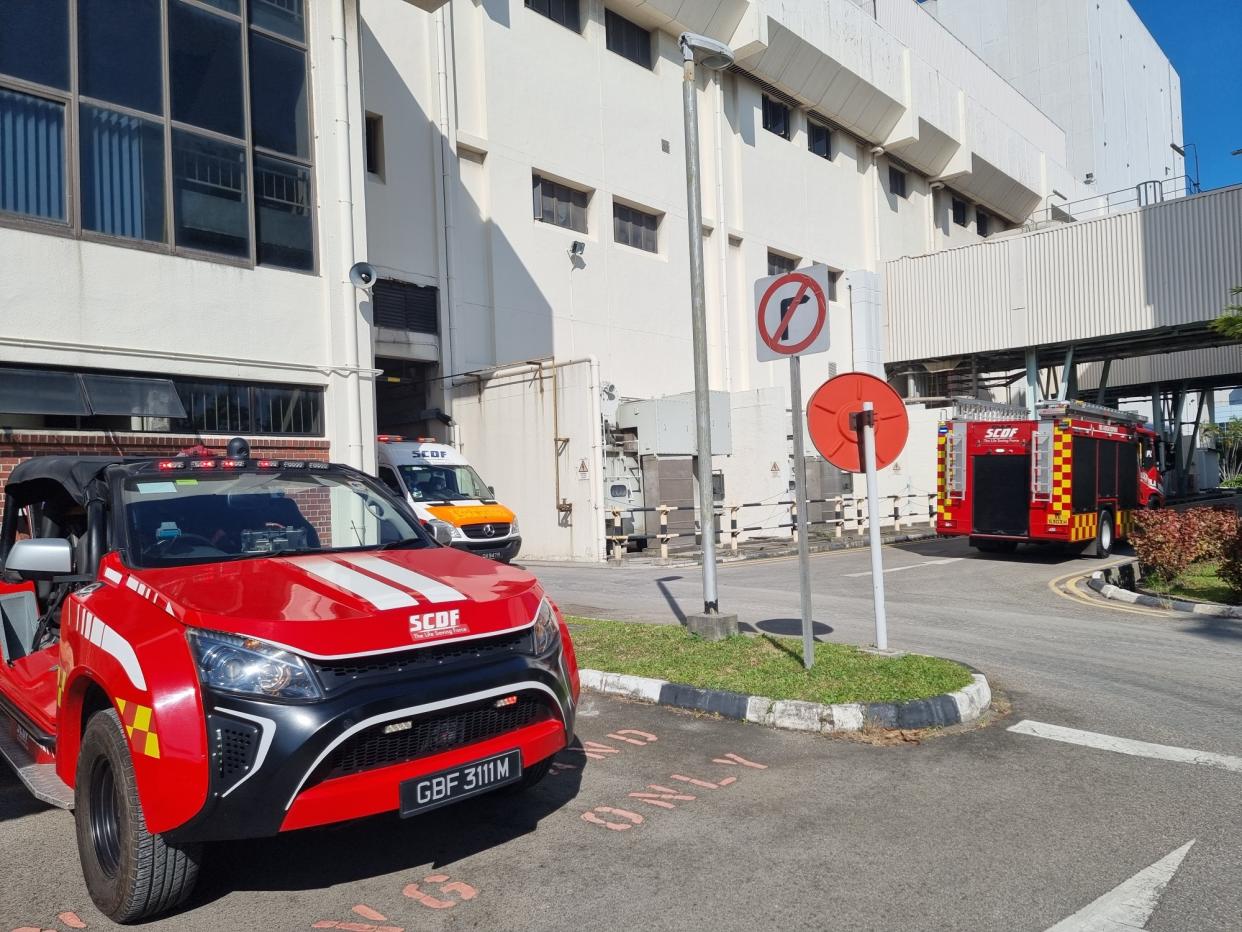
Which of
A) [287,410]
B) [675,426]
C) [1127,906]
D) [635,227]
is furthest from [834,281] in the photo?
[1127,906]

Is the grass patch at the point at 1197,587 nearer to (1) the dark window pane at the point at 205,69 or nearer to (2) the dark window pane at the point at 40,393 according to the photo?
(2) the dark window pane at the point at 40,393

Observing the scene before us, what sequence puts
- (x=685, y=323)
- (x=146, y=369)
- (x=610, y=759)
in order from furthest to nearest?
1. (x=685, y=323)
2. (x=146, y=369)
3. (x=610, y=759)

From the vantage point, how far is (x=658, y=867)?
390cm

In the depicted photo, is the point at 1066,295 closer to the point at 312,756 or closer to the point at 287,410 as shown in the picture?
the point at 287,410

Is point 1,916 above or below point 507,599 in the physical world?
below

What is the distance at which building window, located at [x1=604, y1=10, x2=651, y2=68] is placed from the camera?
24594mm

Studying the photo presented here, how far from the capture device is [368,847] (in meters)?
4.14

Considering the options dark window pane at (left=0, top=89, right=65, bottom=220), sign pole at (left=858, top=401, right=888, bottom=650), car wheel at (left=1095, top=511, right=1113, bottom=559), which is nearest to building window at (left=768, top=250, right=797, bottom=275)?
car wheel at (left=1095, top=511, right=1113, bottom=559)

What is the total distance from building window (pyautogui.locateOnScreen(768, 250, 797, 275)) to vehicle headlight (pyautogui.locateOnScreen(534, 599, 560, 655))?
26.4 metres

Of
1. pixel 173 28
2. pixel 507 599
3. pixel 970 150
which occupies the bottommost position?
pixel 507 599

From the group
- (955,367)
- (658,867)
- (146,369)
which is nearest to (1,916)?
(658,867)

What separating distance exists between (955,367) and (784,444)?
1417cm

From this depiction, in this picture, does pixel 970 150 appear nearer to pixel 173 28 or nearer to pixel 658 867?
pixel 173 28

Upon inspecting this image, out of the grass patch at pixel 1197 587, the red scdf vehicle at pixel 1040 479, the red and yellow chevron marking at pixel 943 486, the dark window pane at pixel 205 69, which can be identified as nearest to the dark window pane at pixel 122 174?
the dark window pane at pixel 205 69
